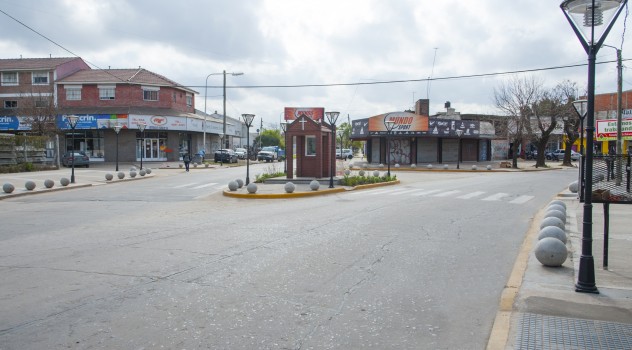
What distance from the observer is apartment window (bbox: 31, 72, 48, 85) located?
53.5 m

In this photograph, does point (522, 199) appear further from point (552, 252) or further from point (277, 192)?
point (552, 252)

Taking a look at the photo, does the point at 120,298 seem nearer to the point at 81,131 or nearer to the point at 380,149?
the point at 380,149

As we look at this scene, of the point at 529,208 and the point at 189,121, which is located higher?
the point at 189,121

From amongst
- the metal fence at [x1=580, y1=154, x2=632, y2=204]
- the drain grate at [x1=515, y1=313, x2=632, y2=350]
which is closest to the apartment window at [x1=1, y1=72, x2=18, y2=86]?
the metal fence at [x1=580, y1=154, x2=632, y2=204]

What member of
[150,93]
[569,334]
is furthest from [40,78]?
[569,334]

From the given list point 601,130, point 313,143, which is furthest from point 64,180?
point 601,130

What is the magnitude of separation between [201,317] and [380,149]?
4693 cm

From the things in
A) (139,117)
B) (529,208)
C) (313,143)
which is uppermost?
(139,117)

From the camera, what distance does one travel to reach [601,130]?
27250 millimetres

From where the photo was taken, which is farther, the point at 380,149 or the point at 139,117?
the point at 380,149

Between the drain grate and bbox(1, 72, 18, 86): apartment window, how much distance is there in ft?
200

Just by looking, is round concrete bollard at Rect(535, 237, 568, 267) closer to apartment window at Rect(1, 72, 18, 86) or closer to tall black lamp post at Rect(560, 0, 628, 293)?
tall black lamp post at Rect(560, 0, 628, 293)

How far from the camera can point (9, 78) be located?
54.2 metres

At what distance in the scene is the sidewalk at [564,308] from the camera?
4.58 m
